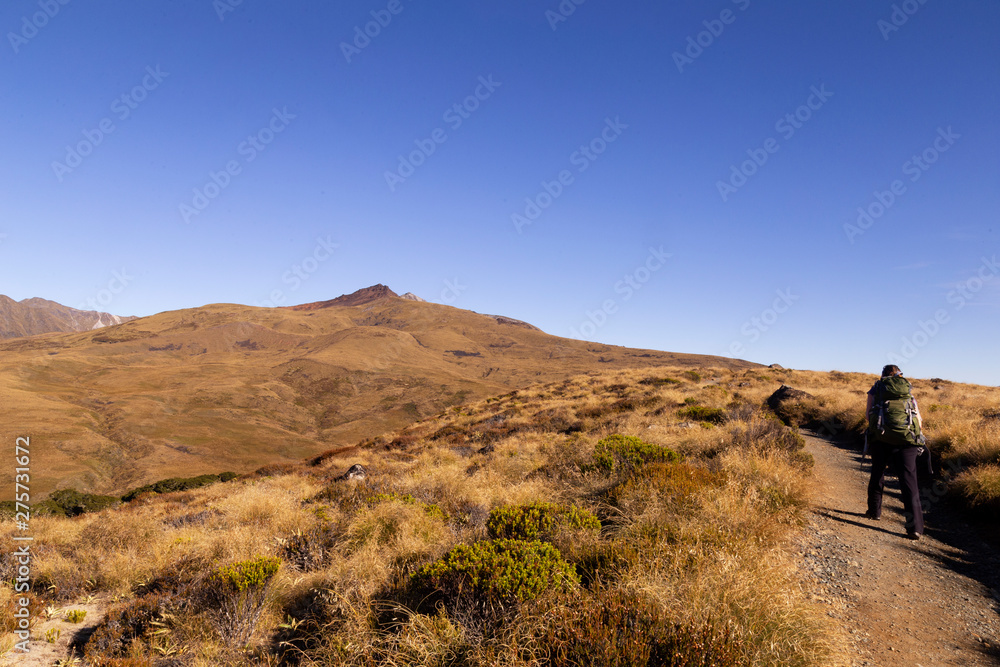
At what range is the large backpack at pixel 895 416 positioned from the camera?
6.71 metres

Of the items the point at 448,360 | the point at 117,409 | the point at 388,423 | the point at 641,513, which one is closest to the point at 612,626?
the point at 641,513

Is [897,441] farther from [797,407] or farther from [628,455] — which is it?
[797,407]

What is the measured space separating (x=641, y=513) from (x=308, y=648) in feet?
13.2

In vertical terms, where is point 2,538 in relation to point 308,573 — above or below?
below

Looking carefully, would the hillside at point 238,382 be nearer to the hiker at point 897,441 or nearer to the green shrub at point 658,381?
the green shrub at point 658,381

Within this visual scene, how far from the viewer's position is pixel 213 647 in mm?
4535

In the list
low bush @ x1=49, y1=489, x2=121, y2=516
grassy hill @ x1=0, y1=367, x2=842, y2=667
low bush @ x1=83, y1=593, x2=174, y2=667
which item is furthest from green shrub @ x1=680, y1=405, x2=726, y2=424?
low bush @ x1=49, y1=489, x2=121, y2=516

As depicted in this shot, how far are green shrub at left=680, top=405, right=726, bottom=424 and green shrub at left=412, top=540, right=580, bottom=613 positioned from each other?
447 inches

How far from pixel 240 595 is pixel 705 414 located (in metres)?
13.9

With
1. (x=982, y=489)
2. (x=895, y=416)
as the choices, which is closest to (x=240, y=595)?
(x=895, y=416)

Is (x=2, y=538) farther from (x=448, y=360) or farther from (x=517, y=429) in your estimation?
(x=448, y=360)

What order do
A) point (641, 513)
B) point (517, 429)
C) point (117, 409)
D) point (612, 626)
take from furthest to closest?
point (117, 409)
point (517, 429)
point (641, 513)
point (612, 626)

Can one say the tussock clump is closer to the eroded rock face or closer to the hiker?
the eroded rock face

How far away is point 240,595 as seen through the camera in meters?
5.02
